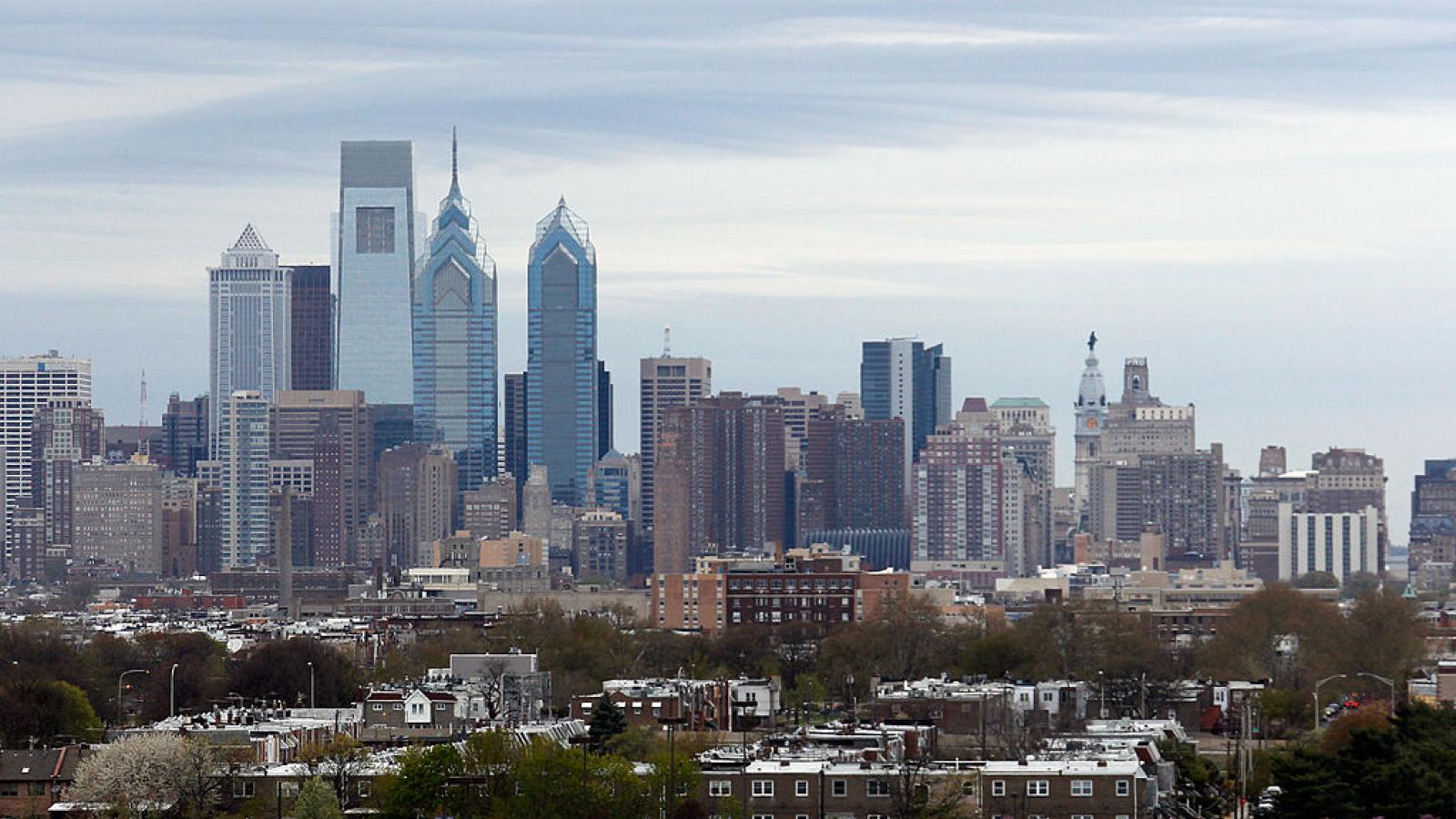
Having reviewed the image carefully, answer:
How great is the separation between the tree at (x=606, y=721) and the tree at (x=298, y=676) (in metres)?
17.5

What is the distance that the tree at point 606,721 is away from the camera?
96500 mm

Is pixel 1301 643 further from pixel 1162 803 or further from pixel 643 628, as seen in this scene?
pixel 1162 803

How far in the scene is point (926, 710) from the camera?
107000mm

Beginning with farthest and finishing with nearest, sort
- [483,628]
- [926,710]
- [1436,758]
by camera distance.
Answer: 1. [483,628]
2. [926,710]
3. [1436,758]

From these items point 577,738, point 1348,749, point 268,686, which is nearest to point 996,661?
point 268,686

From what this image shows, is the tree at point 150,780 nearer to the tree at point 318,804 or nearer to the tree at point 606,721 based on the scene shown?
the tree at point 318,804

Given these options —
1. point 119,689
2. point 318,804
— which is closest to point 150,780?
point 318,804

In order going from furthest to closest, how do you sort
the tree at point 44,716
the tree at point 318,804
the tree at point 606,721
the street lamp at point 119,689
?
the street lamp at point 119,689 → the tree at point 44,716 → the tree at point 606,721 → the tree at point 318,804

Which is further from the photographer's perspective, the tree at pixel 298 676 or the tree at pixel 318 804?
the tree at pixel 298 676

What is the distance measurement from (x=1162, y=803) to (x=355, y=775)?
60.6ft

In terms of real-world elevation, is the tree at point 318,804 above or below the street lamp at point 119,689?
above

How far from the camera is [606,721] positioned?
9806cm

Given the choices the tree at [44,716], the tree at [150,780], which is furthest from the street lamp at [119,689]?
the tree at [150,780]

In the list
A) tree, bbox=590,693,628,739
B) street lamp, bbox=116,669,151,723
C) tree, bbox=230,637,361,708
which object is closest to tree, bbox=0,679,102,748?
street lamp, bbox=116,669,151,723
